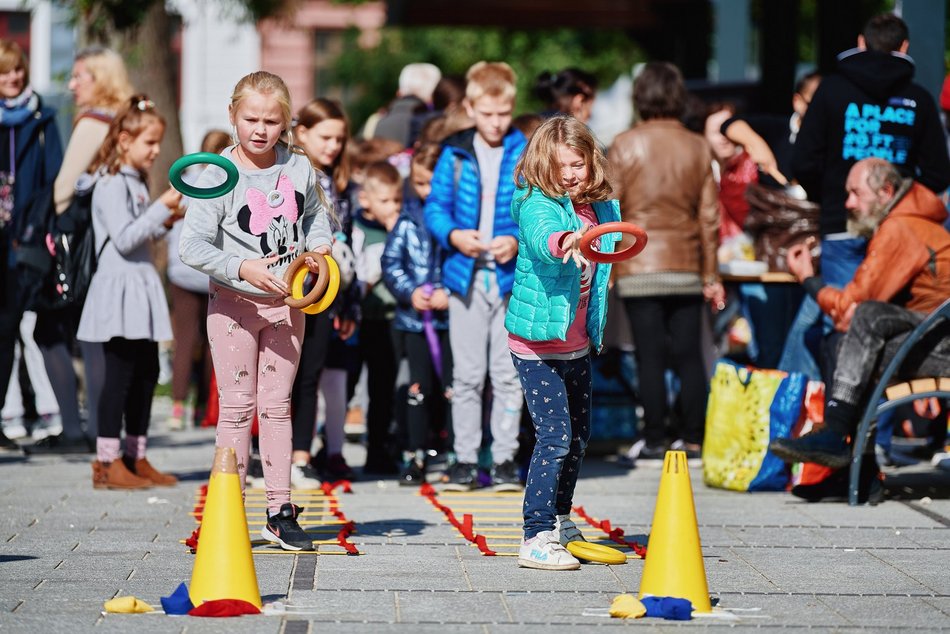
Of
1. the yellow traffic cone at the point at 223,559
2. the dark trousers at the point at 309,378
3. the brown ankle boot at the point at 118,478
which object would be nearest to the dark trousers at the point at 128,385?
the brown ankle boot at the point at 118,478

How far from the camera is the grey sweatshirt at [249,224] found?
6.36m

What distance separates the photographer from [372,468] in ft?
30.4

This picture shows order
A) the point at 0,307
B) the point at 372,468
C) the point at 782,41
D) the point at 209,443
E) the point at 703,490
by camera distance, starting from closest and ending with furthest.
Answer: the point at 703,490 → the point at 372,468 → the point at 0,307 → the point at 209,443 → the point at 782,41

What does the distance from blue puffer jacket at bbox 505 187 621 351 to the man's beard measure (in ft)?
7.80

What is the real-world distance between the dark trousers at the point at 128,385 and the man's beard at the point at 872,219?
374cm

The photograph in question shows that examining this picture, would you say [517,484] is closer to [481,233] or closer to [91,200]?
[481,233]

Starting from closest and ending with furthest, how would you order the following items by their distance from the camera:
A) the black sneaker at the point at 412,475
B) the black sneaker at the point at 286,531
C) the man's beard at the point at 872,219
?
the black sneaker at the point at 286,531
the man's beard at the point at 872,219
the black sneaker at the point at 412,475

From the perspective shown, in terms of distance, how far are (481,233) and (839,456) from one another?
6.96ft

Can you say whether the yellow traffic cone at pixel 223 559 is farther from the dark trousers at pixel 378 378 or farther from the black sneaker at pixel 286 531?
the dark trousers at pixel 378 378

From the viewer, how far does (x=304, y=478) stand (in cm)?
848

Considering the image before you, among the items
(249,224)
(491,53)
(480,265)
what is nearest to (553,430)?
(249,224)

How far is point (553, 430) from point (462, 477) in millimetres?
2135

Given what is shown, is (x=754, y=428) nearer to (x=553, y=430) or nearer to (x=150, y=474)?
(x=553, y=430)

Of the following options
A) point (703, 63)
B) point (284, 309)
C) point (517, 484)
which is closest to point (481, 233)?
point (517, 484)
